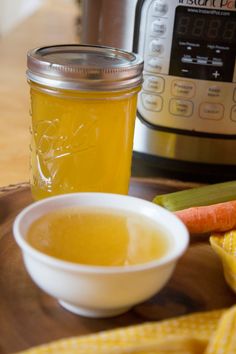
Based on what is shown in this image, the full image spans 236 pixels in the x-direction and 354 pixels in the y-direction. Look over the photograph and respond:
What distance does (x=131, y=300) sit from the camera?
1.59 feet

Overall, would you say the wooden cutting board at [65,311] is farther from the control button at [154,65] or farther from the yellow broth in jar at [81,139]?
the control button at [154,65]

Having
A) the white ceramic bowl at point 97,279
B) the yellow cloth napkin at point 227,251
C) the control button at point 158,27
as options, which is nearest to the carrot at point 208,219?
the yellow cloth napkin at point 227,251

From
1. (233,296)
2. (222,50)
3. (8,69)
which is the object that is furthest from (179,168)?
(8,69)

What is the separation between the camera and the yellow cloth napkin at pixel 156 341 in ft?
1.41

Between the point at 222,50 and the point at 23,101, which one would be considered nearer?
the point at 222,50

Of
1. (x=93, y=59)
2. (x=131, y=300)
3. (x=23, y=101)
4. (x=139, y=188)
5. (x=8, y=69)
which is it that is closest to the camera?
(x=131, y=300)

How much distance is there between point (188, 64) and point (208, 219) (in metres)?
0.21

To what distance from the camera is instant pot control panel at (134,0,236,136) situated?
0.74 m

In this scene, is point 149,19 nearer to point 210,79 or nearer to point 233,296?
point 210,79

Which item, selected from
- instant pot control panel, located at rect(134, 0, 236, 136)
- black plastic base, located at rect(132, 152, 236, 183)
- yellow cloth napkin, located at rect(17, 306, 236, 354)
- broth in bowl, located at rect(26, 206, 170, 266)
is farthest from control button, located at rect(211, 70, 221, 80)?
yellow cloth napkin, located at rect(17, 306, 236, 354)

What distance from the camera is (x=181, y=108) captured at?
79 cm

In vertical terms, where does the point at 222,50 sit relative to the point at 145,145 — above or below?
above

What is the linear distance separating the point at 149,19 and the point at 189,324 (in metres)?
0.42

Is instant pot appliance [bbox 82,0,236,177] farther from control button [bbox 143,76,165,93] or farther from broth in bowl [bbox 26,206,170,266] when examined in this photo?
broth in bowl [bbox 26,206,170,266]
